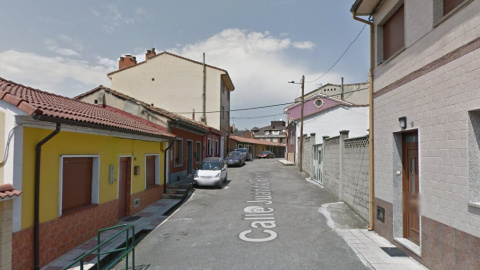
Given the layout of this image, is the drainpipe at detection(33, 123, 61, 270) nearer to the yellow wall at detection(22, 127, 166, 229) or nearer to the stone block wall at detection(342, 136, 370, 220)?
the yellow wall at detection(22, 127, 166, 229)

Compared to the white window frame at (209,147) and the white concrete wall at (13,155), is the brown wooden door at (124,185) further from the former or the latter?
the white window frame at (209,147)

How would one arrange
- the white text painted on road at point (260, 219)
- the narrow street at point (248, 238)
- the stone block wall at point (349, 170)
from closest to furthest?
the narrow street at point (248, 238) < the white text painted on road at point (260, 219) < the stone block wall at point (349, 170)

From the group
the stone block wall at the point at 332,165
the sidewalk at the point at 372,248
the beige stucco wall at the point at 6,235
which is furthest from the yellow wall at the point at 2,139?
the stone block wall at the point at 332,165

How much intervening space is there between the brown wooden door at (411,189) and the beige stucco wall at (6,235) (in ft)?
22.5

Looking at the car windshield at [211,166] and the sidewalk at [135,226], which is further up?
the car windshield at [211,166]

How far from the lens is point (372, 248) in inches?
224

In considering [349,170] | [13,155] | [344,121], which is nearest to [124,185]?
[13,155]

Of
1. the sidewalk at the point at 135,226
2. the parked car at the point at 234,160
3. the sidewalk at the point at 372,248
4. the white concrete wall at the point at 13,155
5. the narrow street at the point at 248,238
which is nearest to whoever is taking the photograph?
the white concrete wall at the point at 13,155

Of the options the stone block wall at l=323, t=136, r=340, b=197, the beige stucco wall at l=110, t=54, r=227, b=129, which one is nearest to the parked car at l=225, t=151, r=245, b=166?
the beige stucco wall at l=110, t=54, r=227, b=129

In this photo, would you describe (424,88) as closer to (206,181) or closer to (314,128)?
(206,181)

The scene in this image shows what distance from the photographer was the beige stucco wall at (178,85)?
83.6ft

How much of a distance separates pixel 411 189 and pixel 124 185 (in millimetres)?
7768

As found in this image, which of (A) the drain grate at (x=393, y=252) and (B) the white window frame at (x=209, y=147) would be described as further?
(B) the white window frame at (x=209, y=147)

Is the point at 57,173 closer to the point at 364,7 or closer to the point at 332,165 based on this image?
the point at 364,7
